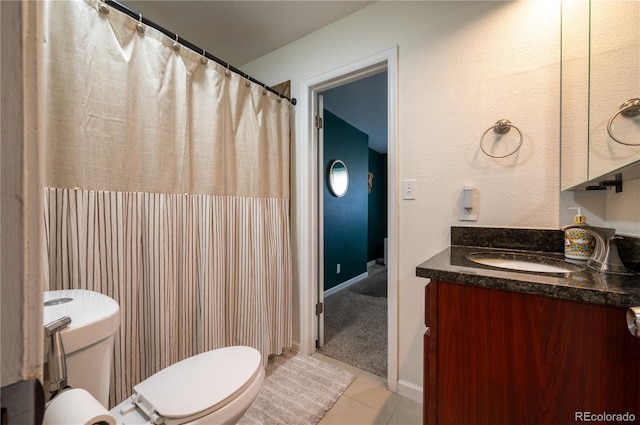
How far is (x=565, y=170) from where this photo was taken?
1.12 meters

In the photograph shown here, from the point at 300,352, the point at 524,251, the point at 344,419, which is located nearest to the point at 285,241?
the point at 300,352

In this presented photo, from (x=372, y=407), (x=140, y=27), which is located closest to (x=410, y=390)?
(x=372, y=407)

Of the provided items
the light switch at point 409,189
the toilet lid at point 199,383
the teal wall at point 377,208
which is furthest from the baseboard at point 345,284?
the toilet lid at point 199,383

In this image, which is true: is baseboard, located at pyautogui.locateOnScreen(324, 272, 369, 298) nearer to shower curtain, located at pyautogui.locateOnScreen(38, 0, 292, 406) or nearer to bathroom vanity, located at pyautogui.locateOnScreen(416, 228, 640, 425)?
shower curtain, located at pyautogui.locateOnScreen(38, 0, 292, 406)

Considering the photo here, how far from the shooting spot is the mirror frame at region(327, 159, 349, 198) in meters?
3.29

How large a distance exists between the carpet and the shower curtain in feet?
1.99

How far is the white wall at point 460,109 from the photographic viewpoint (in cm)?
117

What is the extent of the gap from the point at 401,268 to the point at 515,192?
0.70 m

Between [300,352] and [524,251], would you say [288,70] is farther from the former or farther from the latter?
[300,352]

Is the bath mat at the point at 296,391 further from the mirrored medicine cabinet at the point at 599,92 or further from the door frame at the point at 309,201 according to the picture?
the mirrored medicine cabinet at the point at 599,92

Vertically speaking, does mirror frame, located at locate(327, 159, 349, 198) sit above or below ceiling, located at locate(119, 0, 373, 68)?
below

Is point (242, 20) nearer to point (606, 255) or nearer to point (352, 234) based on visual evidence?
point (606, 255)

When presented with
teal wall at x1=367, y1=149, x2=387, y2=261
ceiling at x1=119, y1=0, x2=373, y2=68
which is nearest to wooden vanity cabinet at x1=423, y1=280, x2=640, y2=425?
ceiling at x1=119, y1=0, x2=373, y2=68

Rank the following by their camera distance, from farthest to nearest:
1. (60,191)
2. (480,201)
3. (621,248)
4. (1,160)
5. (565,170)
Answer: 1. (480,201)
2. (565,170)
3. (60,191)
4. (621,248)
5. (1,160)
